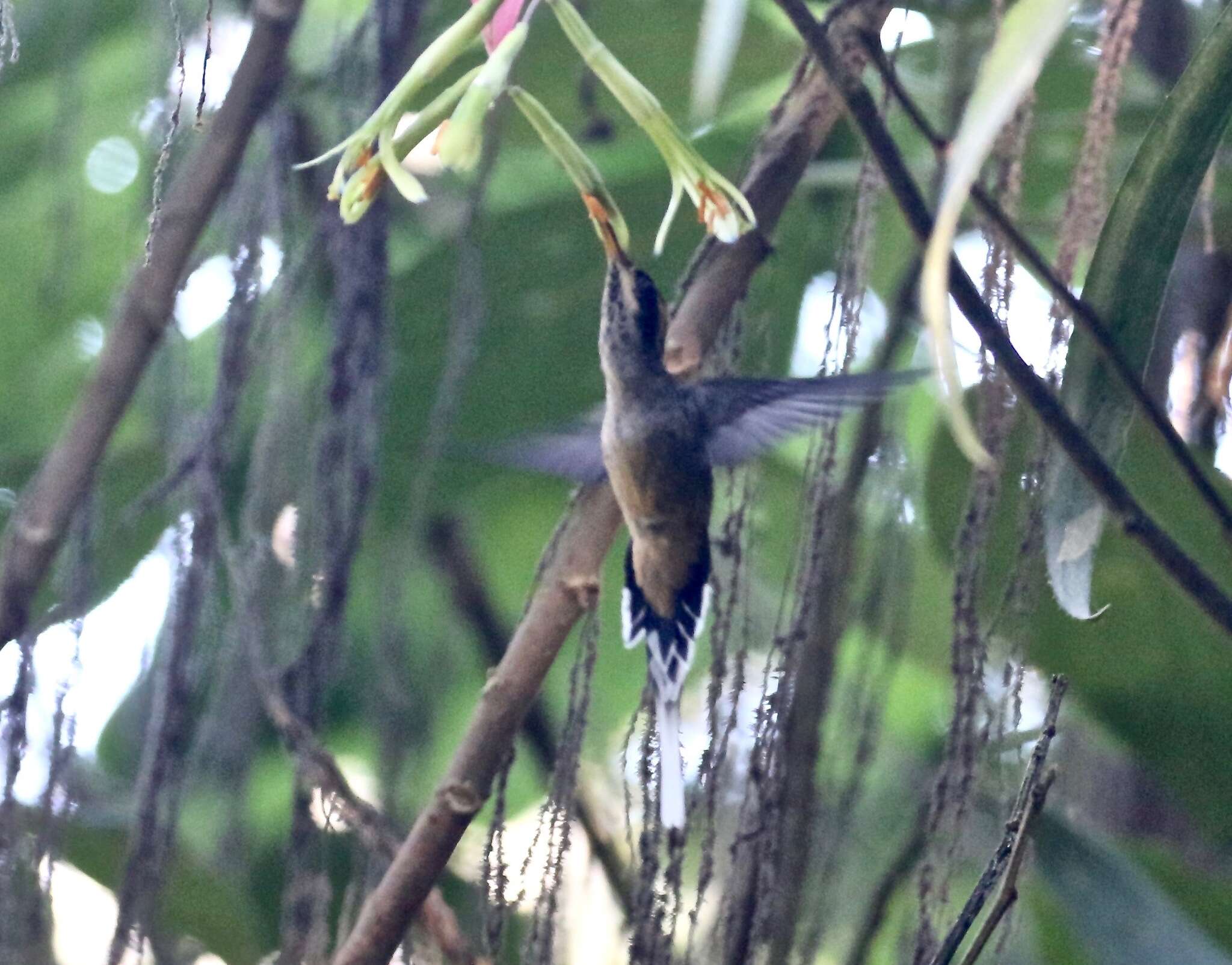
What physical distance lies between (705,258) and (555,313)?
0.59 metres

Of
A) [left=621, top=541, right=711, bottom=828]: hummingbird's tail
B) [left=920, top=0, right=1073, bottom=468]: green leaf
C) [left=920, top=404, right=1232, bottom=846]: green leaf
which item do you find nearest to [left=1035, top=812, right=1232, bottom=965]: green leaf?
[left=920, top=404, right=1232, bottom=846]: green leaf

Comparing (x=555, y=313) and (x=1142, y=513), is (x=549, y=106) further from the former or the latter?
(x=1142, y=513)

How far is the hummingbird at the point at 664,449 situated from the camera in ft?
3.75

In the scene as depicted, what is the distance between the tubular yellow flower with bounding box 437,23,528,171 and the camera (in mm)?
677

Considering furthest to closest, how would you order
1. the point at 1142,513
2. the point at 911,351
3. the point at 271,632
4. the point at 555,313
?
the point at 911,351 < the point at 555,313 < the point at 271,632 < the point at 1142,513

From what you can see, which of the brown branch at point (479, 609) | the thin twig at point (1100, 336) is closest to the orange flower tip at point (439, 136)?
the thin twig at point (1100, 336)

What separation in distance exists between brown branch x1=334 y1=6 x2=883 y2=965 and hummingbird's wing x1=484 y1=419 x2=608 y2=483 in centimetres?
22

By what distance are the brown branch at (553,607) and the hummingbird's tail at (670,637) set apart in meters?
0.13

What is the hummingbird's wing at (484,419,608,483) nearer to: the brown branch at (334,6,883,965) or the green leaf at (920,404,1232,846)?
the brown branch at (334,6,883,965)

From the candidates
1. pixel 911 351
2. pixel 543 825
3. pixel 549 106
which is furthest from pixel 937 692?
pixel 543 825

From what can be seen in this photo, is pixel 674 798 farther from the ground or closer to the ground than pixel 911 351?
closer to the ground

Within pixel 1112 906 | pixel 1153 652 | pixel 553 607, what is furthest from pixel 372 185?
pixel 1112 906

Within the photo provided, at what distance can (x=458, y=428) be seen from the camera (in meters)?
1.72

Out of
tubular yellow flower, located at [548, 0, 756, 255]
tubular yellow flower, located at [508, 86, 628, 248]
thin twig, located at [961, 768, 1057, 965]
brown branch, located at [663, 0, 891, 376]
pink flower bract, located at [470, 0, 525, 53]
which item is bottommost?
thin twig, located at [961, 768, 1057, 965]
